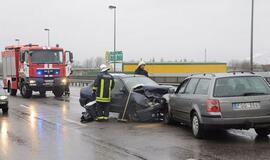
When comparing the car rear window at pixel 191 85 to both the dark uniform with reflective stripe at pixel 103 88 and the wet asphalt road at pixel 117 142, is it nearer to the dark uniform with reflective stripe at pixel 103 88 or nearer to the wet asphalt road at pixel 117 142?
the wet asphalt road at pixel 117 142

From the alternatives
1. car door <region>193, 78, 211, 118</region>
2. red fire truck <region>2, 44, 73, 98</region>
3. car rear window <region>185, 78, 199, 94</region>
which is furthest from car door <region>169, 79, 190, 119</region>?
red fire truck <region>2, 44, 73, 98</region>

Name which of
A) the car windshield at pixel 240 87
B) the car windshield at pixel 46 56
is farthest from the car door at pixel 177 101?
the car windshield at pixel 46 56

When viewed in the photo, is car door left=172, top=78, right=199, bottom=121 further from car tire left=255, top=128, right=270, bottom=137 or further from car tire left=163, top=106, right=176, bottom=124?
car tire left=255, top=128, right=270, bottom=137

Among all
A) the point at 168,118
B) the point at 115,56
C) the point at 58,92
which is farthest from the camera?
the point at 115,56

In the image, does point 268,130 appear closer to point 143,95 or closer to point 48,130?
point 143,95

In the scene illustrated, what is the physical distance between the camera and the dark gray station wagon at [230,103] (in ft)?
31.3

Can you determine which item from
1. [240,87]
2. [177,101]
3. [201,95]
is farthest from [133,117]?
[240,87]

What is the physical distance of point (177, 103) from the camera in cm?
1165

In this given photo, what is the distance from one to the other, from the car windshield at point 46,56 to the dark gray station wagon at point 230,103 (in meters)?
16.3

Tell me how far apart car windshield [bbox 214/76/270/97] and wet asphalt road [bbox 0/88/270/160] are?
1.04 meters

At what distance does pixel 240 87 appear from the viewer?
9.92 m

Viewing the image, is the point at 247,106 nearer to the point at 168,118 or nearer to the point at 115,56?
the point at 168,118

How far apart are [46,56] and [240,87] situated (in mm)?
17605

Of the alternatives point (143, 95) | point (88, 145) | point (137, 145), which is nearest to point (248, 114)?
point (137, 145)
